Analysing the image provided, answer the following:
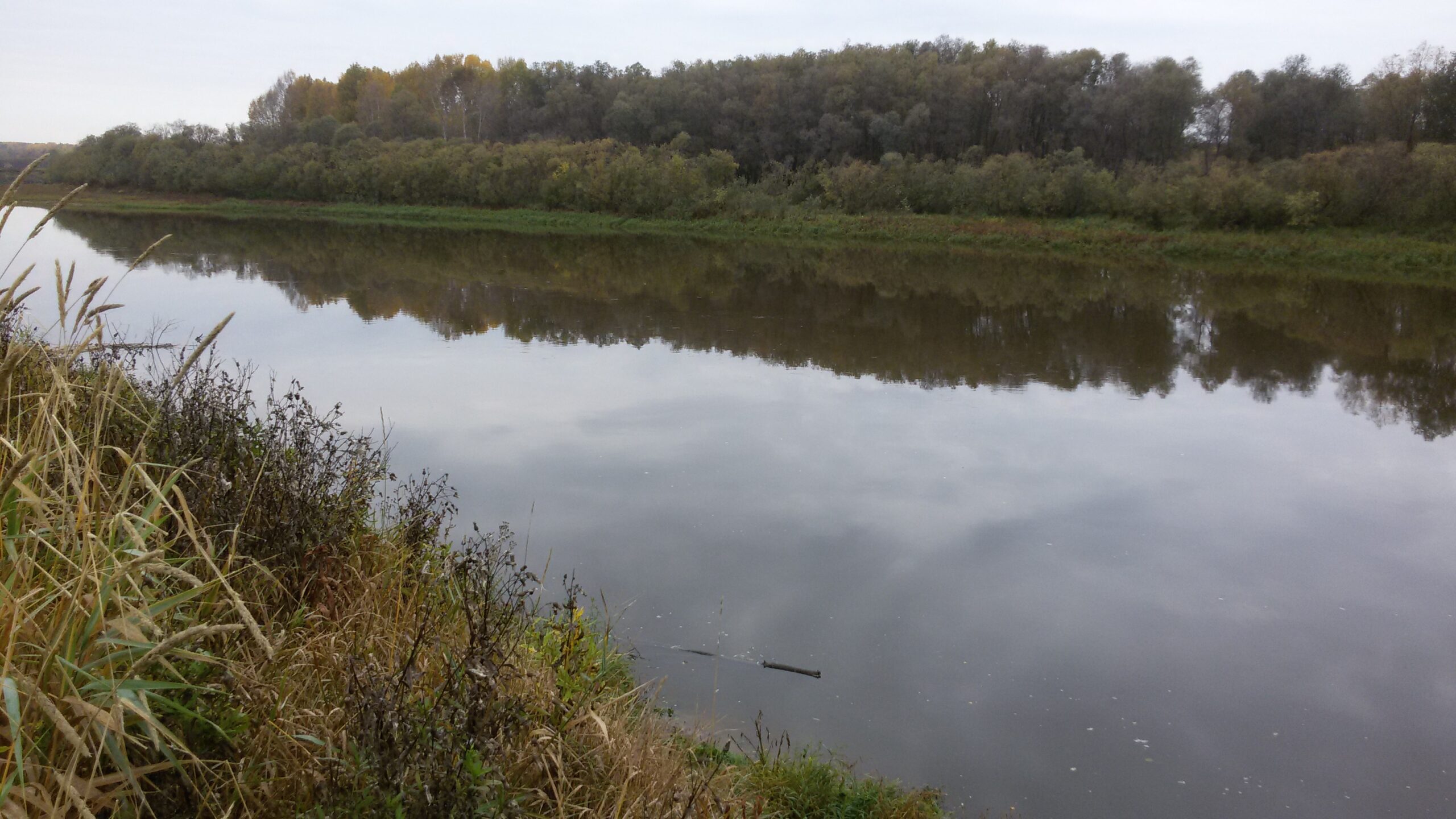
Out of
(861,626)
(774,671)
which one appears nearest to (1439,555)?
(861,626)

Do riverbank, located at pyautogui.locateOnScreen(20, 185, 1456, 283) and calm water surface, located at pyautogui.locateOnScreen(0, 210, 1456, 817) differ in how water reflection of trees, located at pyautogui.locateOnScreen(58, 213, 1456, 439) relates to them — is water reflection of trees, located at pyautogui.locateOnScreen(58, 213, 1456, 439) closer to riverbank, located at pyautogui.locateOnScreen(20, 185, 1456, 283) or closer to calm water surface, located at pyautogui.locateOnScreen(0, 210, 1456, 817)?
calm water surface, located at pyautogui.locateOnScreen(0, 210, 1456, 817)

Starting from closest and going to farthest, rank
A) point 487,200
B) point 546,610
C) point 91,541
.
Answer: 1. point 91,541
2. point 546,610
3. point 487,200

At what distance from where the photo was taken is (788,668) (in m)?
4.69

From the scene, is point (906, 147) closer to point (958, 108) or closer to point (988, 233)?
point (958, 108)

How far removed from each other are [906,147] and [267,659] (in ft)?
155

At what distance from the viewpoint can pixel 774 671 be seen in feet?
15.4

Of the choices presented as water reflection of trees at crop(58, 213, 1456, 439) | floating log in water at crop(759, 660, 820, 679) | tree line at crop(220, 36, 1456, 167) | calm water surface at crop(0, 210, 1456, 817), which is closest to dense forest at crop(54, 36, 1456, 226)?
tree line at crop(220, 36, 1456, 167)

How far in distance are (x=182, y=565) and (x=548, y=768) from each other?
1155 millimetres

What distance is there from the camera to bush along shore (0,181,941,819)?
1.74m

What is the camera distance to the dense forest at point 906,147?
33.5 meters

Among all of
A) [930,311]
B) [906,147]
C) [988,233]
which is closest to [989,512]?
[930,311]

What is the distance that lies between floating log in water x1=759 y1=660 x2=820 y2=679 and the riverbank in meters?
26.1

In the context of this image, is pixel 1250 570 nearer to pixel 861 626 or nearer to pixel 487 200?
pixel 861 626

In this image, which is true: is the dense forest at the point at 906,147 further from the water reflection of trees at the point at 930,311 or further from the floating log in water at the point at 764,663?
the floating log in water at the point at 764,663
